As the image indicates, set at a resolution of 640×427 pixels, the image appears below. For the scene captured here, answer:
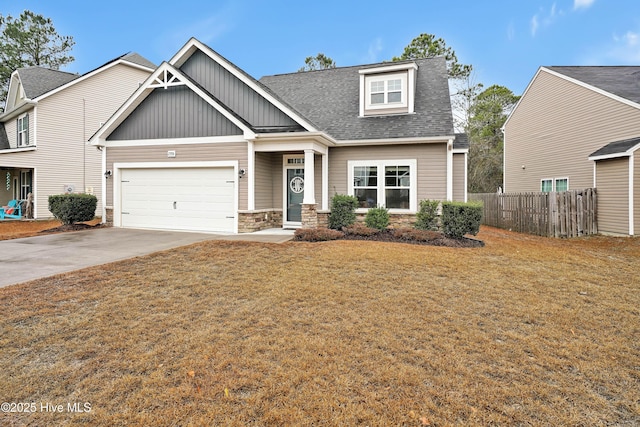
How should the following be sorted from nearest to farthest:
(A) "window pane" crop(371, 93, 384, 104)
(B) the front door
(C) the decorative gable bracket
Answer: (C) the decorative gable bracket < (B) the front door < (A) "window pane" crop(371, 93, 384, 104)

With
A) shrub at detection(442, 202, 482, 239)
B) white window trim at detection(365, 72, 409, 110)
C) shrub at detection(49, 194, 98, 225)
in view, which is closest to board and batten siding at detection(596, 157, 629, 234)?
shrub at detection(442, 202, 482, 239)

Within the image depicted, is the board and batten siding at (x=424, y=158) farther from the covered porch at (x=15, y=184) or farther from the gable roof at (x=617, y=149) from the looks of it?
the covered porch at (x=15, y=184)

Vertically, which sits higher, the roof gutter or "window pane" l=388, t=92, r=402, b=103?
the roof gutter

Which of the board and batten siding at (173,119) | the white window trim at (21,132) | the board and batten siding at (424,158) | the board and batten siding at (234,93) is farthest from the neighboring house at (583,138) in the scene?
the white window trim at (21,132)

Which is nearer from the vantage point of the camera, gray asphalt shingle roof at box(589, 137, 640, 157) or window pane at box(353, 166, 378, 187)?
gray asphalt shingle roof at box(589, 137, 640, 157)

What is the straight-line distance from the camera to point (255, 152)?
1175 centimetres

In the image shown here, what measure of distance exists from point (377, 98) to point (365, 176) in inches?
130

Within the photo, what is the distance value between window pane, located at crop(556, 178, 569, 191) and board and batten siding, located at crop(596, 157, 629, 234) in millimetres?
2849

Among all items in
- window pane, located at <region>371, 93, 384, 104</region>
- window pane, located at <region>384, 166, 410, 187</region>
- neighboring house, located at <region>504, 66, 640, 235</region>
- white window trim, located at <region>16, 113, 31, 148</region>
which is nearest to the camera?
window pane, located at <region>384, 166, 410, 187</region>

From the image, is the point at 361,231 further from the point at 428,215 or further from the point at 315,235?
the point at 428,215

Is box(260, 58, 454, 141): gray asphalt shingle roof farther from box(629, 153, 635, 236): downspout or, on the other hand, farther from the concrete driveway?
box(629, 153, 635, 236): downspout

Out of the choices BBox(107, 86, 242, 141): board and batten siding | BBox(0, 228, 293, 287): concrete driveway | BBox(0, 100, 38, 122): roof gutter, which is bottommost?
BBox(0, 228, 293, 287): concrete driveway

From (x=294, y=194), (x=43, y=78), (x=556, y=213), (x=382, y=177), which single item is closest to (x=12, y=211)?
(x=43, y=78)

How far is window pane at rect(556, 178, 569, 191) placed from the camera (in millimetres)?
16469
